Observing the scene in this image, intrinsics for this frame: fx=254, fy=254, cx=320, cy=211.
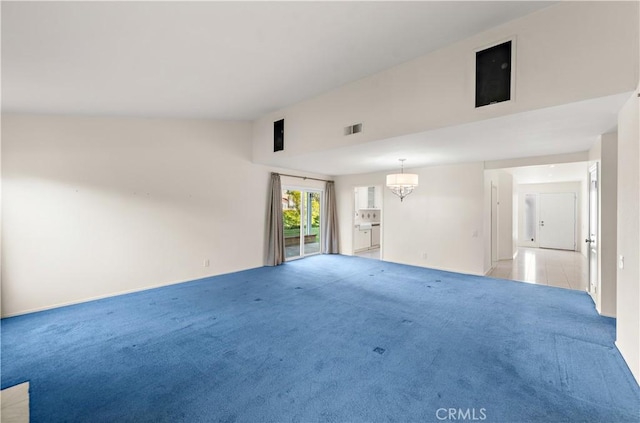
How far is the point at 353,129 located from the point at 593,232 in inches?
166

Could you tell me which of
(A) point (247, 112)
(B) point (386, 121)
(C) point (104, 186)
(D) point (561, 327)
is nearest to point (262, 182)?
(A) point (247, 112)

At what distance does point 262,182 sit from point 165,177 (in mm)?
2109

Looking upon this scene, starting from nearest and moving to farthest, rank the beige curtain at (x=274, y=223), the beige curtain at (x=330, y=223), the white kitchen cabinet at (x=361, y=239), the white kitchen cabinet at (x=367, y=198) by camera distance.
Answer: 1. the beige curtain at (x=274, y=223)
2. the beige curtain at (x=330, y=223)
3. the white kitchen cabinet at (x=361, y=239)
4. the white kitchen cabinet at (x=367, y=198)

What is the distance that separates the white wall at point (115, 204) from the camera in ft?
11.6

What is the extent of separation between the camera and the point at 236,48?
2.63 metres

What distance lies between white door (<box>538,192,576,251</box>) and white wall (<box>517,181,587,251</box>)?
100 mm

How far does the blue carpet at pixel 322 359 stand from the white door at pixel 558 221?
636cm

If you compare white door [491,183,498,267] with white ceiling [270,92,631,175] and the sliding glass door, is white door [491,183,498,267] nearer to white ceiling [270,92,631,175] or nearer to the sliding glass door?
white ceiling [270,92,631,175]

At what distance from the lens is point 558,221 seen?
9.09 m

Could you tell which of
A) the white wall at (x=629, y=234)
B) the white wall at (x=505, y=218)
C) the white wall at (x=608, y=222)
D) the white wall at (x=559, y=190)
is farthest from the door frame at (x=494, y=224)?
the white wall at (x=629, y=234)

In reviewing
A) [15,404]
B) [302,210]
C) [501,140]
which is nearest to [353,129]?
[501,140]

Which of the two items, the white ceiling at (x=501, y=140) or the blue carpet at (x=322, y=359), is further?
the white ceiling at (x=501, y=140)

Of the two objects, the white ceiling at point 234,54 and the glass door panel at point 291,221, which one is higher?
the white ceiling at point 234,54

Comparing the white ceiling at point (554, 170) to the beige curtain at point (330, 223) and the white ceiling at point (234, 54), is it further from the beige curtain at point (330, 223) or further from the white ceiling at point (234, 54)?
the beige curtain at point (330, 223)
